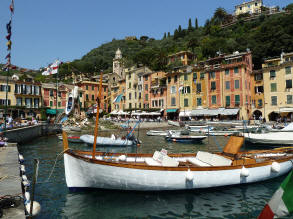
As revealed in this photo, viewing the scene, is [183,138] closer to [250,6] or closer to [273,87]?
[273,87]

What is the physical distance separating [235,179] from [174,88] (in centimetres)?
4517

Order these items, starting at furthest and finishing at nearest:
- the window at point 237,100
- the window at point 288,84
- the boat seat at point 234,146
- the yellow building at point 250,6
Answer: the yellow building at point 250,6 → the window at point 237,100 → the window at point 288,84 → the boat seat at point 234,146

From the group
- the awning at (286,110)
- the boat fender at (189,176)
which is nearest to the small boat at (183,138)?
the boat fender at (189,176)

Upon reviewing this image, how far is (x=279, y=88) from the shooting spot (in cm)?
4141

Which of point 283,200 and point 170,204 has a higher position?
point 283,200

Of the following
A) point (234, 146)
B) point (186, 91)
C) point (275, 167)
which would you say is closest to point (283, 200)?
point (234, 146)

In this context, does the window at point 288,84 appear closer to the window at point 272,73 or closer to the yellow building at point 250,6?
the window at point 272,73

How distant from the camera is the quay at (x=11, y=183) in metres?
6.02

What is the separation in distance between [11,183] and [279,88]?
46.5 meters

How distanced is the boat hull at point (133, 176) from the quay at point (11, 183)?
85.4 inches

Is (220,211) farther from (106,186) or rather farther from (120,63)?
(120,63)

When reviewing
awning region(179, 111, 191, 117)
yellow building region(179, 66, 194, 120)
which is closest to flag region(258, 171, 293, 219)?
awning region(179, 111, 191, 117)

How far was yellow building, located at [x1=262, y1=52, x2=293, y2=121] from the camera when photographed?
132 ft

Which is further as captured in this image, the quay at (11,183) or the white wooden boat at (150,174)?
the white wooden boat at (150,174)
